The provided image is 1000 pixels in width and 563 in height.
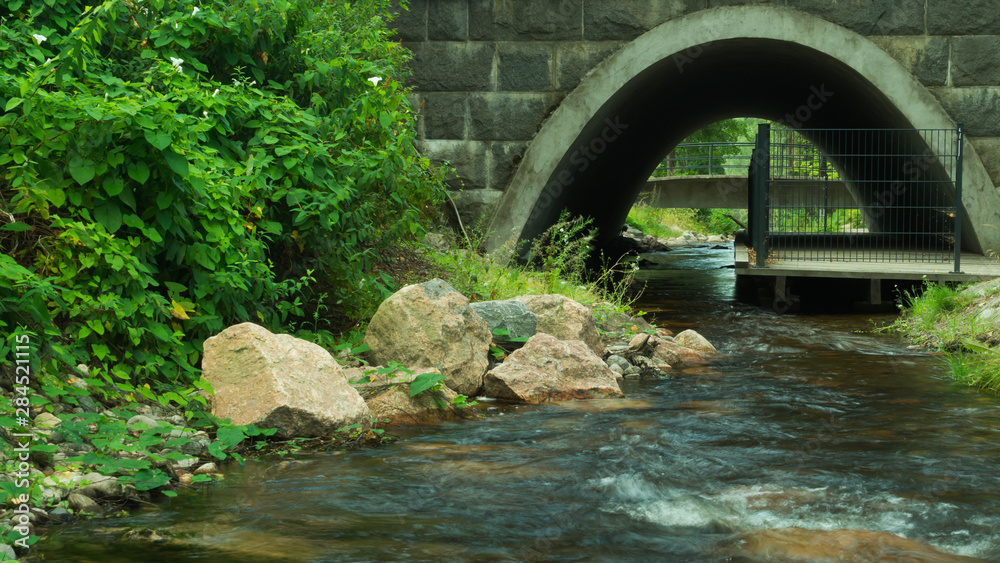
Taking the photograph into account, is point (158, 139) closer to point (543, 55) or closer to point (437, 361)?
point (437, 361)

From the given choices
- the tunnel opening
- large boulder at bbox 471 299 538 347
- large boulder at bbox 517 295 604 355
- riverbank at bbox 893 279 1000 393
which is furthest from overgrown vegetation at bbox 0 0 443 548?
riverbank at bbox 893 279 1000 393

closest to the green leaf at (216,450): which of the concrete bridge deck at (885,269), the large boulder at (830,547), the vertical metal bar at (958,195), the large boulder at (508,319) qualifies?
the large boulder at (830,547)

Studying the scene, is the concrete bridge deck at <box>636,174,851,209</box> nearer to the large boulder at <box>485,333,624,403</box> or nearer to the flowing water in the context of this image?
the large boulder at <box>485,333,624,403</box>

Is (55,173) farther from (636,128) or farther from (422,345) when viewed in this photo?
(636,128)

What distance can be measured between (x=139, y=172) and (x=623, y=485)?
9.25 feet

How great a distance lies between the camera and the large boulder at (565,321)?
639 cm

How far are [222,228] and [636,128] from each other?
846cm

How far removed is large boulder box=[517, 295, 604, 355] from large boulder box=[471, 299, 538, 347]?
0.37ft

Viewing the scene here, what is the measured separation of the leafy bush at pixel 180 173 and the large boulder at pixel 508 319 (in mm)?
823

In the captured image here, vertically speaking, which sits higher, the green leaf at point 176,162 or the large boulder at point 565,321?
the green leaf at point 176,162

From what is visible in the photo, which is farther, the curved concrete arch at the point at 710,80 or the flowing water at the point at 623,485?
the curved concrete arch at the point at 710,80

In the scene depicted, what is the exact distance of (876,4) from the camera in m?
8.56

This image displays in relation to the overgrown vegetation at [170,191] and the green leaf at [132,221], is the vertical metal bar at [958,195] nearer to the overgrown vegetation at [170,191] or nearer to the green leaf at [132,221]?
the overgrown vegetation at [170,191]

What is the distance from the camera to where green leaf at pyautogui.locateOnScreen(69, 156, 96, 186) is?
13.7 ft
